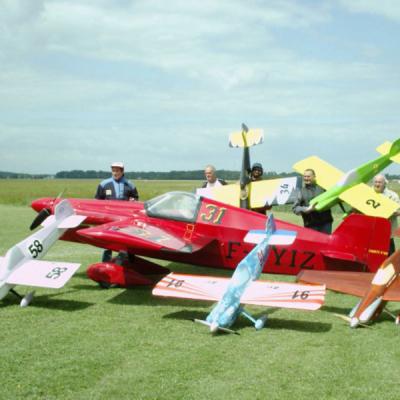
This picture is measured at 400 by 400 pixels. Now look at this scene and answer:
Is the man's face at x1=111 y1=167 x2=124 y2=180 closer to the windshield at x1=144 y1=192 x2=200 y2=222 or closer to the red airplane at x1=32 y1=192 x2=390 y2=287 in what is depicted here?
the red airplane at x1=32 y1=192 x2=390 y2=287

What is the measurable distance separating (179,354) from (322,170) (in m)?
6.11

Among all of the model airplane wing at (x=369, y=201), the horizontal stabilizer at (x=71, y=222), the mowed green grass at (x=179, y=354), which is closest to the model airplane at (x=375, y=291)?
the mowed green grass at (x=179, y=354)

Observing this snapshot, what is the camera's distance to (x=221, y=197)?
10.2 meters

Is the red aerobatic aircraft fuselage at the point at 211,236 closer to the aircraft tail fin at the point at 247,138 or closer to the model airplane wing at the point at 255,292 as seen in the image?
the model airplane wing at the point at 255,292

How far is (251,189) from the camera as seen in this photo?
1009 centimetres

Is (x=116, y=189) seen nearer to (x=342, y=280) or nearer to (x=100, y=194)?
(x=100, y=194)

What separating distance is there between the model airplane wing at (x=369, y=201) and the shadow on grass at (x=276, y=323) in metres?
2.89

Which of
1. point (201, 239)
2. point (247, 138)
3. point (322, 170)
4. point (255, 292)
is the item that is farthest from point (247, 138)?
point (255, 292)

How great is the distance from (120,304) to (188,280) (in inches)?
45.3

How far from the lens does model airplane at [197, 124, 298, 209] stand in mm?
9859

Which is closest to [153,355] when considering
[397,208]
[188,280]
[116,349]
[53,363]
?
[116,349]

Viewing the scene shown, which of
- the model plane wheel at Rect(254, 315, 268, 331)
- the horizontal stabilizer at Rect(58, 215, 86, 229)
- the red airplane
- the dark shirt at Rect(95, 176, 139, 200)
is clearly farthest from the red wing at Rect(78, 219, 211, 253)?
the model plane wheel at Rect(254, 315, 268, 331)

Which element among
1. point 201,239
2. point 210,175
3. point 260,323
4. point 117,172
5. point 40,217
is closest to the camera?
point 260,323

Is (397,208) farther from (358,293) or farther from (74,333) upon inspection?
(74,333)
